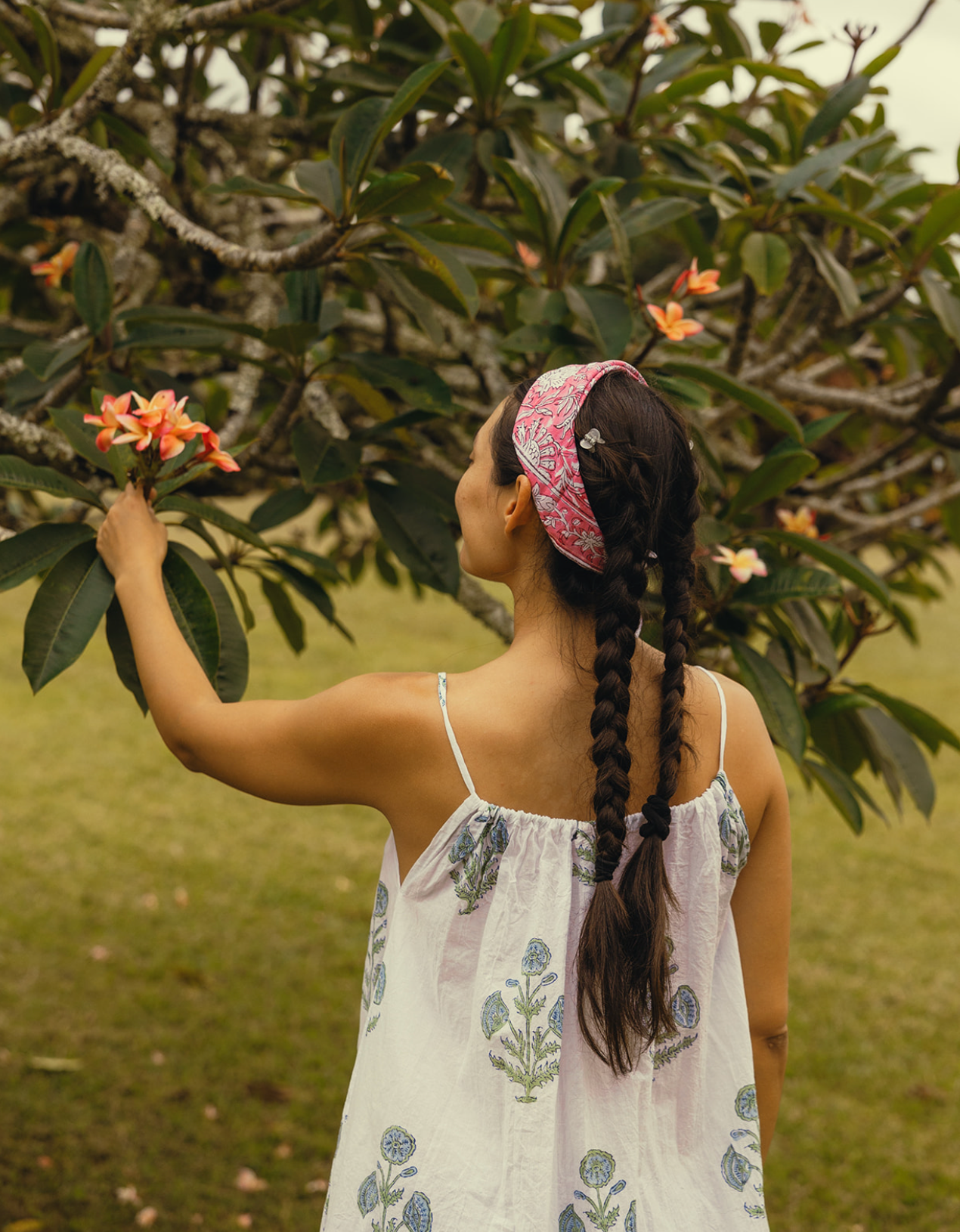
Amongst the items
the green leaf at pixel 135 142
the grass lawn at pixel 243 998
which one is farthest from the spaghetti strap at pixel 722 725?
the green leaf at pixel 135 142

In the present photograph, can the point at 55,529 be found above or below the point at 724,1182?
above

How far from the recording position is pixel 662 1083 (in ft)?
3.55

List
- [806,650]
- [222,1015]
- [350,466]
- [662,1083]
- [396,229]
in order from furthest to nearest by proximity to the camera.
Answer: [222,1015]
[806,650]
[350,466]
[396,229]
[662,1083]

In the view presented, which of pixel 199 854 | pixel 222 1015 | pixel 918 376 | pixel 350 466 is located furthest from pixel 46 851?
pixel 918 376

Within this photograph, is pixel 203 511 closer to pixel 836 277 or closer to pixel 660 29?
pixel 836 277

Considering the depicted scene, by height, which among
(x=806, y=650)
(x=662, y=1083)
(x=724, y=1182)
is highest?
(x=806, y=650)

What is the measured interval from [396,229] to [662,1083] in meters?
1.01

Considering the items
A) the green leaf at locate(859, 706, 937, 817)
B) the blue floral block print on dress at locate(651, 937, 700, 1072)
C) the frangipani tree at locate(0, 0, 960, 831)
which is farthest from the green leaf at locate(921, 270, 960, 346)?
the blue floral block print on dress at locate(651, 937, 700, 1072)

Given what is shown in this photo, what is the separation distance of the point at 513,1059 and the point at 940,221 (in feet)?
4.47

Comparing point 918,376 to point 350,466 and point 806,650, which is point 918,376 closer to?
point 806,650

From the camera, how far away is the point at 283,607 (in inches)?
67.5

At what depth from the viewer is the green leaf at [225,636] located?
1.18 meters

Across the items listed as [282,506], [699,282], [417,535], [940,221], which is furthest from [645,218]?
[282,506]

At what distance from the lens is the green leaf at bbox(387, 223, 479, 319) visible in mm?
1291
